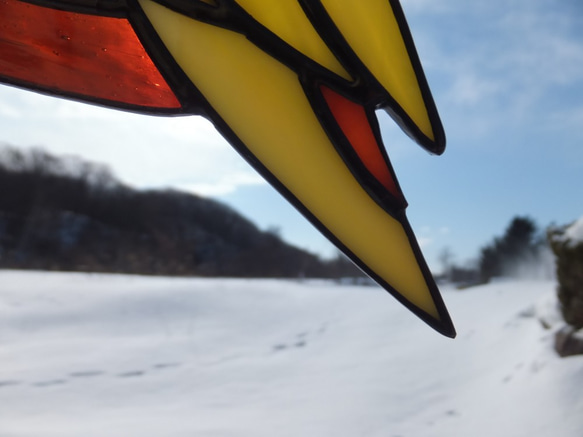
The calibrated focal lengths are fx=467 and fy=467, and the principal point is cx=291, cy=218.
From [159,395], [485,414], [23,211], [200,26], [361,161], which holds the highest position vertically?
[23,211]

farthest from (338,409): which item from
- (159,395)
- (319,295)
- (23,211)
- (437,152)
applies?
(23,211)

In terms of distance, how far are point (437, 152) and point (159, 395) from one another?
2.68 metres

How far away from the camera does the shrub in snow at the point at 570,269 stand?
336cm

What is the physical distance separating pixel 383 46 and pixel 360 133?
10.9 inches

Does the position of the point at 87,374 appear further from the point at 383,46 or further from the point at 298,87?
the point at 383,46

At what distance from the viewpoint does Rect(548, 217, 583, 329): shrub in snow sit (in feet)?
11.0

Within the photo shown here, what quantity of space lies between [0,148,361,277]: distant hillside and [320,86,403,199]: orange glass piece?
386 inches

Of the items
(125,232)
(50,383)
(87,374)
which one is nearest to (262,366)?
(87,374)

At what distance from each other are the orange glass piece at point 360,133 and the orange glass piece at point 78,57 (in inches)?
19.0

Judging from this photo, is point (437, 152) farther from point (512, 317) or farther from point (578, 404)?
point (512, 317)

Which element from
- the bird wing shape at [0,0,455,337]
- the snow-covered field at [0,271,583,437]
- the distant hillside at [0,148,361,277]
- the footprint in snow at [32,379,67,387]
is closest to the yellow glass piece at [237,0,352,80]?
the bird wing shape at [0,0,455,337]

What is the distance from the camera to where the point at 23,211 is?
46.1 ft

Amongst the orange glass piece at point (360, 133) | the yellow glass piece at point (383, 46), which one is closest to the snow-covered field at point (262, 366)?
the orange glass piece at point (360, 133)

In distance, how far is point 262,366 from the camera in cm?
402
